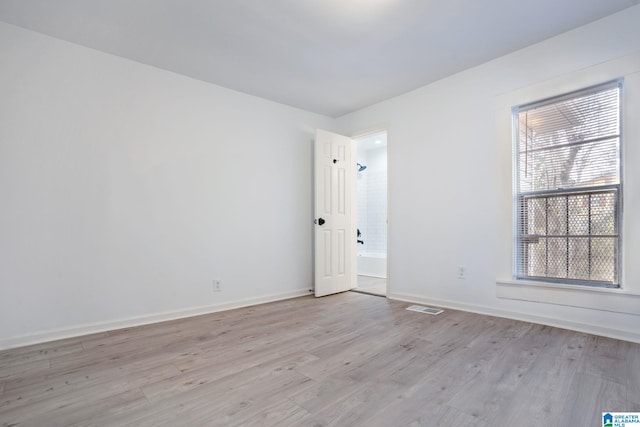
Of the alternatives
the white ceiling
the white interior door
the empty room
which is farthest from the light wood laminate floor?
the white ceiling

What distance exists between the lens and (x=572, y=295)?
260cm

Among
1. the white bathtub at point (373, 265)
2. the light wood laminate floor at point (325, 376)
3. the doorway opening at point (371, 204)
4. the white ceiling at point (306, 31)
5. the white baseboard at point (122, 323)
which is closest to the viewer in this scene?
the light wood laminate floor at point (325, 376)

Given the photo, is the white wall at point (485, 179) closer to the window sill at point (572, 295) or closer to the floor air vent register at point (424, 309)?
the window sill at point (572, 295)

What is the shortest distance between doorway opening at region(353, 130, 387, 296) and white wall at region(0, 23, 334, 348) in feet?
8.27

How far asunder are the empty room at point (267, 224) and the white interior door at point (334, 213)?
564 mm

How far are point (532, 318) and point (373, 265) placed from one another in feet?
10.8

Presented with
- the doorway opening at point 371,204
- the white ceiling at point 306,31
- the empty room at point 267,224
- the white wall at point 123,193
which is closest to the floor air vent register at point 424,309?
the empty room at point 267,224

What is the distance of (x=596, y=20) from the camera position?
8.16ft

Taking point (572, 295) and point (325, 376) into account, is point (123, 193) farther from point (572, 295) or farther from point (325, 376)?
point (572, 295)

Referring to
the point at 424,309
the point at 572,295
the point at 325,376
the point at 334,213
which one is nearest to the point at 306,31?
the point at 334,213

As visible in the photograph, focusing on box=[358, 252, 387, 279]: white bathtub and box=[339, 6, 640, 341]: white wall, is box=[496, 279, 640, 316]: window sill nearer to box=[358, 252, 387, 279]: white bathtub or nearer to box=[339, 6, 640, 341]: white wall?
box=[339, 6, 640, 341]: white wall

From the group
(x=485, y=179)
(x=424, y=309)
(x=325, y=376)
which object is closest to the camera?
(x=325, y=376)

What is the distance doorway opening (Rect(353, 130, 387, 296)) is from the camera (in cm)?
618

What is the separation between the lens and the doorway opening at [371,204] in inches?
243
